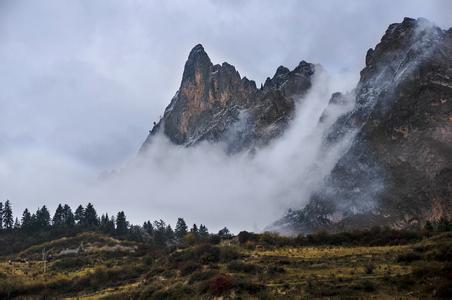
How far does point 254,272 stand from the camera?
240 feet

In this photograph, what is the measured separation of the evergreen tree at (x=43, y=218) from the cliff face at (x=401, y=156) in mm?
81295

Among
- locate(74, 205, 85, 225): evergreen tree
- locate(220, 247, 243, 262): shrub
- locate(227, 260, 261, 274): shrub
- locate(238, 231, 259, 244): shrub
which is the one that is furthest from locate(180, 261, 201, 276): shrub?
locate(74, 205, 85, 225): evergreen tree

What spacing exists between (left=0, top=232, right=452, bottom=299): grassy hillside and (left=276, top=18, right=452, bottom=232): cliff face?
Answer: 60.9 metres

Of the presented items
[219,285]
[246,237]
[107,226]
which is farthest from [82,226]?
[219,285]

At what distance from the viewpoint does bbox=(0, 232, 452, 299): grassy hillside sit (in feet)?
185

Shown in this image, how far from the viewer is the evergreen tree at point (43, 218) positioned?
17588cm

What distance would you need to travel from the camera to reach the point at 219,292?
62688 mm

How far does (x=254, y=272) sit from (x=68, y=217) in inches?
4848

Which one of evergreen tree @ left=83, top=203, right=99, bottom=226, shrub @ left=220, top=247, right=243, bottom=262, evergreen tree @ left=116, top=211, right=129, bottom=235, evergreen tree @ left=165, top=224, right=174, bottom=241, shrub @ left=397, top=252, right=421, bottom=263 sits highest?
evergreen tree @ left=83, top=203, right=99, bottom=226

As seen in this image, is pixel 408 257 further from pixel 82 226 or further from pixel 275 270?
pixel 82 226

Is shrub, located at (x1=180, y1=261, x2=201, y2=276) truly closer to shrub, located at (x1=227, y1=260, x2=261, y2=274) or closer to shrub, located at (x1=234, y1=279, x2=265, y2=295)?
shrub, located at (x1=227, y1=260, x2=261, y2=274)

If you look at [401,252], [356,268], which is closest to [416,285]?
[356,268]

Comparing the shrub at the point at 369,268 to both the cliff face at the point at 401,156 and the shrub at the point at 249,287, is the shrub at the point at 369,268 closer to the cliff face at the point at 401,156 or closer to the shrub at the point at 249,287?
the shrub at the point at 249,287

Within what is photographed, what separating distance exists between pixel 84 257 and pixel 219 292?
2856 inches
